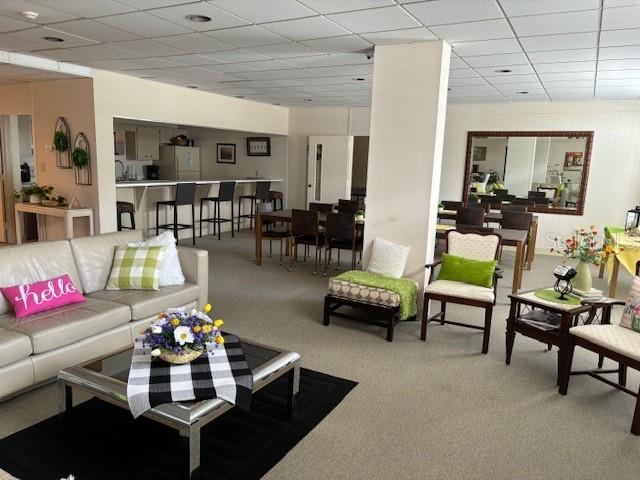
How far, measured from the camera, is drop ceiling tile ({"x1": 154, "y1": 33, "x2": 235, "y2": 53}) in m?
4.29

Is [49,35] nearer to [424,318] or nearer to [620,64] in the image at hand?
[424,318]

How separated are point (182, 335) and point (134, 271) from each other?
153 centimetres

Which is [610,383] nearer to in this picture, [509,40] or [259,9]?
[509,40]

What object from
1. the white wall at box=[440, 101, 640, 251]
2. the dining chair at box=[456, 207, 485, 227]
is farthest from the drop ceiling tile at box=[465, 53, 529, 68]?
the white wall at box=[440, 101, 640, 251]

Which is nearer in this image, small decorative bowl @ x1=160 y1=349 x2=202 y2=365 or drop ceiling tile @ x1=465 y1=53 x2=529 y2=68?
small decorative bowl @ x1=160 y1=349 x2=202 y2=365

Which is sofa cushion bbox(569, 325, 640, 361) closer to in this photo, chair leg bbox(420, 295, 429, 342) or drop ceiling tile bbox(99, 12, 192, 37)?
chair leg bbox(420, 295, 429, 342)

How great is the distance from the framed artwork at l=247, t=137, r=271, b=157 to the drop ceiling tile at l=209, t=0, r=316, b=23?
618cm

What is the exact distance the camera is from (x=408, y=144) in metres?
4.39

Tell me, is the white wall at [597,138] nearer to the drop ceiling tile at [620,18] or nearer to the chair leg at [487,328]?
the drop ceiling tile at [620,18]

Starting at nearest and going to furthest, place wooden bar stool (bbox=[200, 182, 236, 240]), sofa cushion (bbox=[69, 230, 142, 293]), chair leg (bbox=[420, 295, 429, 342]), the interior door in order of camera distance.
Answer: sofa cushion (bbox=[69, 230, 142, 293])
chair leg (bbox=[420, 295, 429, 342])
wooden bar stool (bbox=[200, 182, 236, 240])
the interior door

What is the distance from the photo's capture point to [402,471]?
2.27 m

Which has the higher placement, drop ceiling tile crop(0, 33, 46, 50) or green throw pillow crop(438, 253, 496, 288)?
drop ceiling tile crop(0, 33, 46, 50)

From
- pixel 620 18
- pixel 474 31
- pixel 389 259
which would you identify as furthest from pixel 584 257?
pixel 474 31

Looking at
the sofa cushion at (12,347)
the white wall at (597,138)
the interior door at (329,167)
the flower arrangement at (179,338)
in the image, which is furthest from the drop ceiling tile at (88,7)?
the white wall at (597,138)
